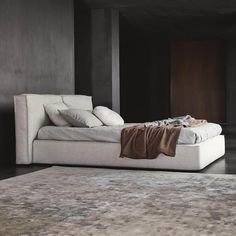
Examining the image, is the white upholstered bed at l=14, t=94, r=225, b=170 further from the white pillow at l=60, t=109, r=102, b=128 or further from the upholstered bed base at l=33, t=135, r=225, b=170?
the white pillow at l=60, t=109, r=102, b=128

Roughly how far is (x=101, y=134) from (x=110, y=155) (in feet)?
0.93

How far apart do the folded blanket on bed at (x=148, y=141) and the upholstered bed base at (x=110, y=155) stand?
0.27 feet

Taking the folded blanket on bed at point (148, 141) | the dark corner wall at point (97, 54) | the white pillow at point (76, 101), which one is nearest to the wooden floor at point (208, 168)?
the folded blanket on bed at point (148, 141)

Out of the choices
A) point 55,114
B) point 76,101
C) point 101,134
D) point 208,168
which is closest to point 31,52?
point 76,101

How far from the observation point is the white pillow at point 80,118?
6180mm

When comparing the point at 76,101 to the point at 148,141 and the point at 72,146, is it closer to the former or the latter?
the point at 72,146

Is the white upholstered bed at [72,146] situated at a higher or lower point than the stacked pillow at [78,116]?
lower

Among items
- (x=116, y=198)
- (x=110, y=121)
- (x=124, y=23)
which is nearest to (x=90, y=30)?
(x=124, y=23)

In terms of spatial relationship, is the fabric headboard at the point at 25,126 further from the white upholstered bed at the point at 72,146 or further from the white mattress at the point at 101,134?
the white mattress at the point at 101,134

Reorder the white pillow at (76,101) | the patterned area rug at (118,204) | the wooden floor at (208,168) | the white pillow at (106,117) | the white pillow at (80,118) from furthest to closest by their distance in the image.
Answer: the white pillow at (76,101) → the white pillow at (106,117) → the white pillow at (80,118) → the wooden floor at (208,168) → the patterned area rug at (118,204)

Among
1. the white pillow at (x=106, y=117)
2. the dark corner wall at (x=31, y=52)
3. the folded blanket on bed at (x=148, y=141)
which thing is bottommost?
the folded blanket on bed at (x=148, y=141)

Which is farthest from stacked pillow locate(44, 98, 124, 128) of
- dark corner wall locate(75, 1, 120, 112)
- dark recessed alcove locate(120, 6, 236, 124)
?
dark recessed alcove locate(120, 6, 236, 124)

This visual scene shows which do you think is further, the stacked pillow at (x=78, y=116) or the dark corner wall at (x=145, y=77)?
the dark corner wall at (x=145, y=77)

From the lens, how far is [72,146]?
603cm
